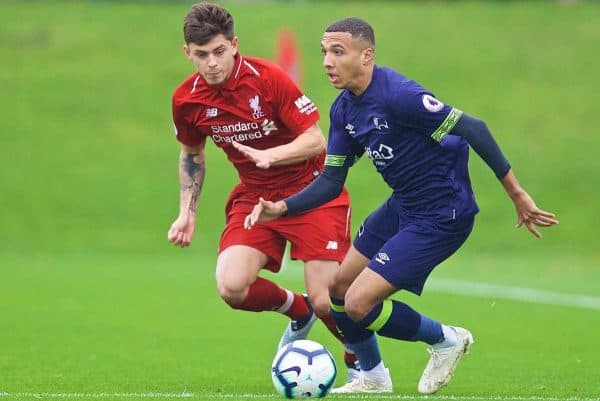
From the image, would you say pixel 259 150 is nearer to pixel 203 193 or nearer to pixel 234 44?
pixel 234 44

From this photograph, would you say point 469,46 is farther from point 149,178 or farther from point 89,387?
point 89,387

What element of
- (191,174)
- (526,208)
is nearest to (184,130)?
(191,174)

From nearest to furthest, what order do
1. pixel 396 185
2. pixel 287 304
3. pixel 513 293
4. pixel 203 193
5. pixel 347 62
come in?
pixel 347 62, pixel 396 185, pixel 287 304, pixel 513 293, pixel 203 193

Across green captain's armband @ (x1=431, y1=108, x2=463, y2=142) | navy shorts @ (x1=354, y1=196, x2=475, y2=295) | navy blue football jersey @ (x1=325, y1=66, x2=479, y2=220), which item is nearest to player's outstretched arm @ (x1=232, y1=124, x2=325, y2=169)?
navy blue football jersey @ (x1=325, y1=66, x2=479, y2=220)

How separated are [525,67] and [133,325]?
85.3 feet

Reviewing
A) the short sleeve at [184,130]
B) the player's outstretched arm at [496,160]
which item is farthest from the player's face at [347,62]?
the short sleeve at [184,130]

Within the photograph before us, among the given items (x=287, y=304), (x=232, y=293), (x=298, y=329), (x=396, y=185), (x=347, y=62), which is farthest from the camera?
(x=298, y=329)

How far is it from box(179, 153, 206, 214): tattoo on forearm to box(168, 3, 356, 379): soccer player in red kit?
0.15 m

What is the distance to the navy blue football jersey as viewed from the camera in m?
7.98

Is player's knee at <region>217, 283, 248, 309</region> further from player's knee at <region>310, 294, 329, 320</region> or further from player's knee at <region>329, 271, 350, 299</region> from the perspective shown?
player's knee at <region>329, 271, 350, 299</region>

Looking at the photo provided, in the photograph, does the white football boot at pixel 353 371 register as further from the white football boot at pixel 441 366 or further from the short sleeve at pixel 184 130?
the short sleeve at pixel 184 130

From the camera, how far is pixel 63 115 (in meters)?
33.8

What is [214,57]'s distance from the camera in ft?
29.5

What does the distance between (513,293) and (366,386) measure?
30.7ft
